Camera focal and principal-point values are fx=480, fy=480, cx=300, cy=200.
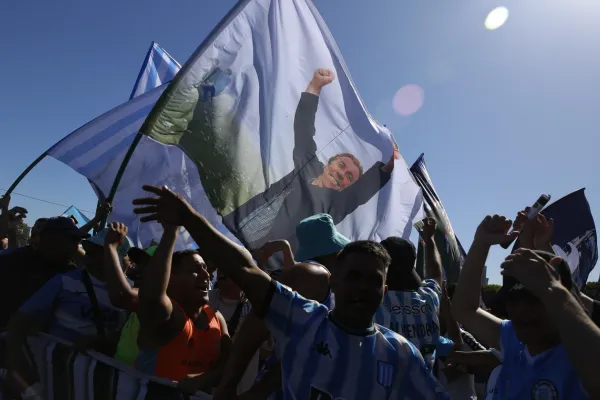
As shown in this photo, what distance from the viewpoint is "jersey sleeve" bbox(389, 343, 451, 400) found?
5.82 ft

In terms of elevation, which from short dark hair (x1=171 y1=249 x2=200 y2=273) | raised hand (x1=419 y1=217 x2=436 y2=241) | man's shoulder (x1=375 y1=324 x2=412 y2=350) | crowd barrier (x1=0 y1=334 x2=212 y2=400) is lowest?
crowd barrier (x1=0 y1=334 x2=212 y2=400)

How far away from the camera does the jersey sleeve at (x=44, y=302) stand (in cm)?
317

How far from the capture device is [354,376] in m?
1.71

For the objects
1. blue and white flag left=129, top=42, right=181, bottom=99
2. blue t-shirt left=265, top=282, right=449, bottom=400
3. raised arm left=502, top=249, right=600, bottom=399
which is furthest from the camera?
blue and white flag left=129, top=42, right=181, bottom=99

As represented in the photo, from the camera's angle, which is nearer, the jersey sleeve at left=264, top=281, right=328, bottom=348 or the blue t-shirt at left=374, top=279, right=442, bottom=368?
the jersey sleeve at left=264, top=281, right=328, bottom=348

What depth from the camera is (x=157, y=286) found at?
2248 mm

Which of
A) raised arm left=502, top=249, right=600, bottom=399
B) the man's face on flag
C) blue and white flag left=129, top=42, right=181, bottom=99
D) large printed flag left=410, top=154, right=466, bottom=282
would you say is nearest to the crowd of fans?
raised arm left=502, top=249, right=600, bottom=399

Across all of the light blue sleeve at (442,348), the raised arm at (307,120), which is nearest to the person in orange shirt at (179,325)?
the light blue sleeve at (442,348)

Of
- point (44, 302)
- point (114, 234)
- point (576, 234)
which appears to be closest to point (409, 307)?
point (114, 234)

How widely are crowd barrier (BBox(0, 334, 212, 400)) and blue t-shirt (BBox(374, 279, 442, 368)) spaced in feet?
3.48

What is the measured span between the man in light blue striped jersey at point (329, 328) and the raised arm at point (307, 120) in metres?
3.49

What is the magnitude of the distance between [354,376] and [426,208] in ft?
21.7

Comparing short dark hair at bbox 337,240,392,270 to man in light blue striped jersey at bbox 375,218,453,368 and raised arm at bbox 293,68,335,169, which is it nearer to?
man in light blue striped jersey at bbox 375,218,453,368

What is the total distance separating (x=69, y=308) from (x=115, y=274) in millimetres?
670
